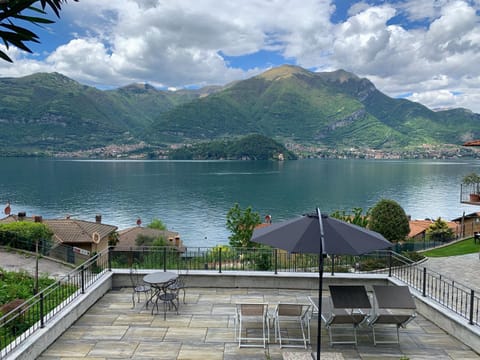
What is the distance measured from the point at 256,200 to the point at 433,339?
7457 centimetres

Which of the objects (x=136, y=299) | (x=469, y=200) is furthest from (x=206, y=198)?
(x=136, y=299)

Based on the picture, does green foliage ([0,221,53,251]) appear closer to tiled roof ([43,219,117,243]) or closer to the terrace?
tiled roof ([43,219,117,243])

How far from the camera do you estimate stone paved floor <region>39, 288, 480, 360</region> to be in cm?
589

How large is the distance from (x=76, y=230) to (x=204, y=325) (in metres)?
29.2

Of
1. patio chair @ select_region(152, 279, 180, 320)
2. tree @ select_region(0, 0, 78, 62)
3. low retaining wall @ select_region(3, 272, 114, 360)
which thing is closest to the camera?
tree @ select_region(0, 0, 78, 62)

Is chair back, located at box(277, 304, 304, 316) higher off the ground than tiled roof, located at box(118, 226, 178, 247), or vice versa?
chair back, located at box(277, 304, 304, 316)

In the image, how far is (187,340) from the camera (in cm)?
638

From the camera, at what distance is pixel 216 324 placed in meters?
7.07

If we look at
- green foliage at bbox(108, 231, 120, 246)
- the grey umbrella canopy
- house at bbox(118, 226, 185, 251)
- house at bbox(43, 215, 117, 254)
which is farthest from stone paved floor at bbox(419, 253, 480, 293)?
green foliage at bbox(108, 231, 120, 246)

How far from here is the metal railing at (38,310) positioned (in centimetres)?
570

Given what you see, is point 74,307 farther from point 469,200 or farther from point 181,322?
point 469,200

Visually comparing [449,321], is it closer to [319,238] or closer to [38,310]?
[319,238]

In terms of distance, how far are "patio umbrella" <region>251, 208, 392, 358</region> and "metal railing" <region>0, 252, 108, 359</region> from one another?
4.07m

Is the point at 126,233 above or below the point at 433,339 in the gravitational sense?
below
